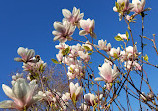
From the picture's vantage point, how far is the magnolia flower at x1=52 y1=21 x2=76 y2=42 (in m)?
1.17

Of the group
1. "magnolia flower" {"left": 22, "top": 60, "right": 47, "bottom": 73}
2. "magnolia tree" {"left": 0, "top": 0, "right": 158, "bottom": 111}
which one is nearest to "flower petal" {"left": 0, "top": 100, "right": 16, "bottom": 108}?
"magnolia tree" {"left": 0, "top": 0, "right": 158, "bottom": 111}

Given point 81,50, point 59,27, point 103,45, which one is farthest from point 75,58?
point 59,27

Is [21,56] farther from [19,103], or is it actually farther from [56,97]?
[19,103]

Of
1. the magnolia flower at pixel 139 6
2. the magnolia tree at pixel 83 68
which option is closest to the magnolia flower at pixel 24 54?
the magnolia tree at pixel 83 68

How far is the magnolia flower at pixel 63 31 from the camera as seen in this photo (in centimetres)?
117

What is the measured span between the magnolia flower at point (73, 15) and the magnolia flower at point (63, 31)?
0.08 metres

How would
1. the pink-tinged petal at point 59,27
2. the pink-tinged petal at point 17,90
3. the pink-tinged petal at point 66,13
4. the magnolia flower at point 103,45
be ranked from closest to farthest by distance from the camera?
the pink-tinged petal at point 17,90
the pink-tinged petal at point 59,27
the pink-tinged petal at point 66,13
the magnolia flower at point 103,45

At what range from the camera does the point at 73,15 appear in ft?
4.21

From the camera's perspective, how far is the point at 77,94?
3.49 ft

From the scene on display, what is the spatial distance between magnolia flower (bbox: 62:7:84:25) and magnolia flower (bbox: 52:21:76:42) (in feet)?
0.26

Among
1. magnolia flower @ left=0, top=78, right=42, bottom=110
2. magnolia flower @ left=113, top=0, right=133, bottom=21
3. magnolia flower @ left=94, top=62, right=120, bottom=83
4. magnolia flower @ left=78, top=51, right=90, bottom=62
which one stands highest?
magnolia flower @ left=113, top=0, right=133, bottom=21

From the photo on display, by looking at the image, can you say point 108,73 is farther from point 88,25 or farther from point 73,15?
point 73,15

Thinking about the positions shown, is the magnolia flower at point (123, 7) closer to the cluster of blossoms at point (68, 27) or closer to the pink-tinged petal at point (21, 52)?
the cluster of blossoms at point (68, 27)

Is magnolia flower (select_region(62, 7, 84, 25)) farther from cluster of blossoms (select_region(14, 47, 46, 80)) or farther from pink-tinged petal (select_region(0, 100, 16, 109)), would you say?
pink-tinged petal (select_region(0, 100, 16, 109))
